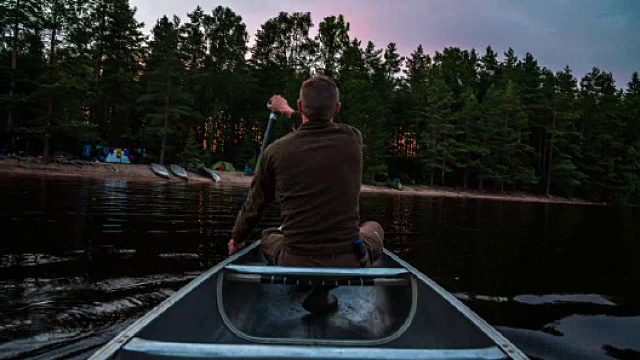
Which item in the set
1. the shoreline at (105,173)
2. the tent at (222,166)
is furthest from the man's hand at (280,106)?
the tent at (222,166)

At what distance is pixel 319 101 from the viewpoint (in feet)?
9.35

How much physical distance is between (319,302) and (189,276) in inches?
108

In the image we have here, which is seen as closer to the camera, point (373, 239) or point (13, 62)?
point (373, 239)

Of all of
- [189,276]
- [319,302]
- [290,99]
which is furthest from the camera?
[290,99]

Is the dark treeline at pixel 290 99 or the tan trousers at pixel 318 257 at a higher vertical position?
the dark treeline at pixel 290 99

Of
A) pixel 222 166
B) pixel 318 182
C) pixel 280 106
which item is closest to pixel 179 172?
pixel 222 166

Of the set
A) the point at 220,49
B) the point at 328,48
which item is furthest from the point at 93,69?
the point at 328,48

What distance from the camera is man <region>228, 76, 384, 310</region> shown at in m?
2.75

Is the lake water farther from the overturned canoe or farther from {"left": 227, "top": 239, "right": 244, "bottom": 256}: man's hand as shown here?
the overturned canoe

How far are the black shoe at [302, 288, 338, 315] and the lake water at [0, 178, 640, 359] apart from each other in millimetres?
1517

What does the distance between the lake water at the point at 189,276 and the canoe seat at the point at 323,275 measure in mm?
1373

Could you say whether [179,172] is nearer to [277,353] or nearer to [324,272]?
[324,272]

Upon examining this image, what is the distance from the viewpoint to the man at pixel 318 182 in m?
2.75

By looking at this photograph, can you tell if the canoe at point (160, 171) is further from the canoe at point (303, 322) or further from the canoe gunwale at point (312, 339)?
the canoe gunwale at point (312, 339)
